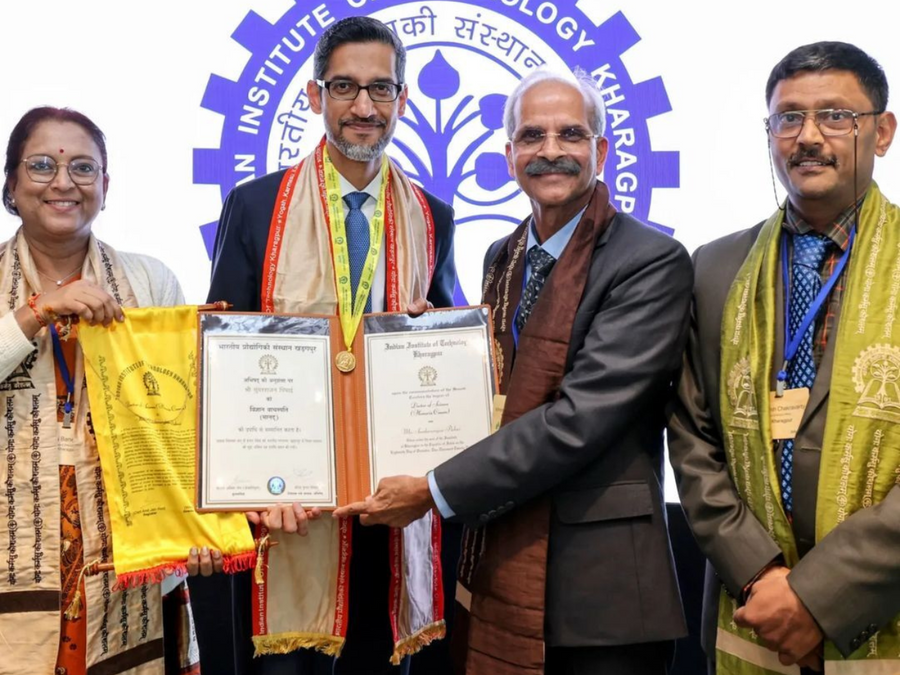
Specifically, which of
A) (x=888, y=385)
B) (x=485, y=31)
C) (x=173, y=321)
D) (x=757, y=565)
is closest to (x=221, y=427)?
(x=173, y=321)

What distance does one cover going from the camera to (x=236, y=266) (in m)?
2.63

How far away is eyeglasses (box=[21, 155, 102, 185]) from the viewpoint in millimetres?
2441

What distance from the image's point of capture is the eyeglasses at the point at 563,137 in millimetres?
2381

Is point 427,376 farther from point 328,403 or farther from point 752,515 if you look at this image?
point 752,515

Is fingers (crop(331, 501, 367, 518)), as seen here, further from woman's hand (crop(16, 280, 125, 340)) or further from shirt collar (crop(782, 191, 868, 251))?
shirt collar (crop(782, 191, 868, 251))

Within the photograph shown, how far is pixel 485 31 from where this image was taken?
339cm

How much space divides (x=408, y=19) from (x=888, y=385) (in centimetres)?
211

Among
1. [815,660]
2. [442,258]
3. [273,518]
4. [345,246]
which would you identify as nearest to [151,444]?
[273,518]

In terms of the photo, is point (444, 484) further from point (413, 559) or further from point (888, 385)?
point (888, 385)

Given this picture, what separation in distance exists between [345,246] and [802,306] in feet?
3.84

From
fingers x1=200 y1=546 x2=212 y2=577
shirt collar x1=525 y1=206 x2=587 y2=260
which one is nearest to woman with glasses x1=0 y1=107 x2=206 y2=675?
fingers x1=200 y1=546 x2=212 y2=577

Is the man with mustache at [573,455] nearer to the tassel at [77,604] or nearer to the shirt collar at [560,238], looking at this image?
the shirt collar at [560,238]

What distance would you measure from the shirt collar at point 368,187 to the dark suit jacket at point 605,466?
28.6 inches

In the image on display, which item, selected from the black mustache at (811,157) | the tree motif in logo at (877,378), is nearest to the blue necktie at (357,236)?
the black mustache at (811,157)
